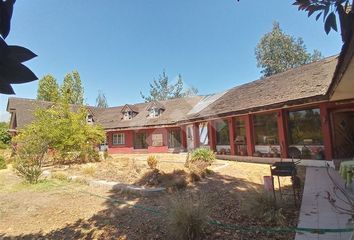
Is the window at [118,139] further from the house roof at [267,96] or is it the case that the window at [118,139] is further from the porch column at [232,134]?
the porch column at [232,134]

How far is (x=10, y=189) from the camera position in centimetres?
1138

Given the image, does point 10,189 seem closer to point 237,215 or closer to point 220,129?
point 237,215

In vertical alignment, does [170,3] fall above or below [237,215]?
above

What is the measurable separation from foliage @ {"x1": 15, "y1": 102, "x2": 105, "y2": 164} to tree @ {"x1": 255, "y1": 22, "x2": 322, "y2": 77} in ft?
105

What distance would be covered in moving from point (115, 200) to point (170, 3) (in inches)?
298

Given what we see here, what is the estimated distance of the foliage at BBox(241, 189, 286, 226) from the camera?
563cm

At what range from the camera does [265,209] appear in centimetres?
593

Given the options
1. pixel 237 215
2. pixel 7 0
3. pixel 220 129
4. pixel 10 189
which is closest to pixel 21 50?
pixel 7 0

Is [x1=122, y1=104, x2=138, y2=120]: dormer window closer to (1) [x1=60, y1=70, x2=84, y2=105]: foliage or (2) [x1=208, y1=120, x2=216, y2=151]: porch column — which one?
(2) [x1=208, y1=120, x2=216, y2=151]: porch column

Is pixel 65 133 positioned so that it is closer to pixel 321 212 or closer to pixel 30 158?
pixel 30 158

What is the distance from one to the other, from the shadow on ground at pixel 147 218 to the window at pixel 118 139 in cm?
2071

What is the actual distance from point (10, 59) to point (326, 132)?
44.9ft

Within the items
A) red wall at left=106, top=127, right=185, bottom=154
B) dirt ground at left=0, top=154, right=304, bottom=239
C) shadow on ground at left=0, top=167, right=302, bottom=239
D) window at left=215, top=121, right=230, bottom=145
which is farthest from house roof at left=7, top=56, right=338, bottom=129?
shadow on ground at left=0, top=167, right=302, bottom=239

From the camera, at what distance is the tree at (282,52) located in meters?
42.0
